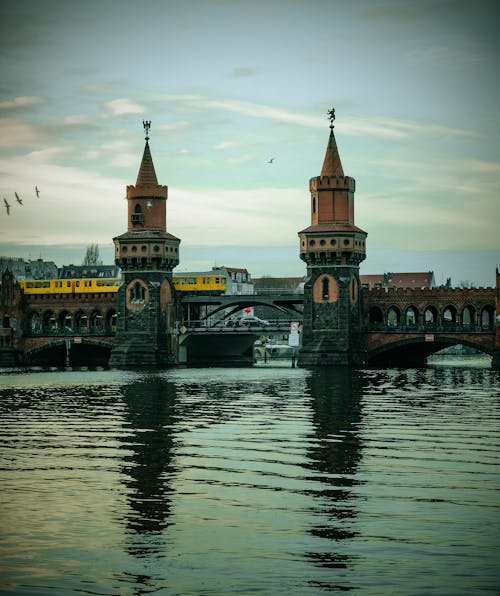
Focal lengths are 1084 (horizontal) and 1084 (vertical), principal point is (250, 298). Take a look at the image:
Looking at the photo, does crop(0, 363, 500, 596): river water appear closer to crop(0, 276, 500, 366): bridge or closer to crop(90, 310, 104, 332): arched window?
crop(0, 276, 500, 366): bridge

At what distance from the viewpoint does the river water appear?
21.7 m

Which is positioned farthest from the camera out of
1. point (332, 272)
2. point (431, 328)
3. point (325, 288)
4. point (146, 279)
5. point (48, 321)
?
point (48, 321)

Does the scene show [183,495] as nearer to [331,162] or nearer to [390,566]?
[390,566]

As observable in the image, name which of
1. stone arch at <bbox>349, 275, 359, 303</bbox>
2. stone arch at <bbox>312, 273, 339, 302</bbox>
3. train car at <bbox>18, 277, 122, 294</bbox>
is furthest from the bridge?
stone arch at <bbox>312, 273, 339, 302</bbox>

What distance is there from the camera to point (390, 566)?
2220 centimetres

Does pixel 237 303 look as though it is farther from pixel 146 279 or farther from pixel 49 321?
pixel 49 321

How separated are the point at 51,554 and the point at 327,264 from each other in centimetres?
9972

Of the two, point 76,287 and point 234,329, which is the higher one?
point 76,287

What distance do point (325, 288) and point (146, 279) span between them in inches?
880

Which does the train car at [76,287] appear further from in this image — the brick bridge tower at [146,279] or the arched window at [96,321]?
the brick bridge tower at [146,279]

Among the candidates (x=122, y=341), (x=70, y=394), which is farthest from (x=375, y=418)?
(x=122, y=341)

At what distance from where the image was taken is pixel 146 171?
13188 centimetres

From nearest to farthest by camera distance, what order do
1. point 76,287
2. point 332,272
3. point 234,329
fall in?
1. point 332,272
2. point 234,329
3. point 76,287

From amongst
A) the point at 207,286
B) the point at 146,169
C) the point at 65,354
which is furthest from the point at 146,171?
the point at 65,354
